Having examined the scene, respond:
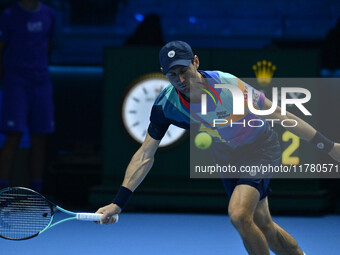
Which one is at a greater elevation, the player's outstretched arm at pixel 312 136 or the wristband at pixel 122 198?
the player's outstretched arm at pixel 312 136

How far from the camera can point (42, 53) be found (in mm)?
6250

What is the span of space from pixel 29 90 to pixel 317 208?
9.32 feet

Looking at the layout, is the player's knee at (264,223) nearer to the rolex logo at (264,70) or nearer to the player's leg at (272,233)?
the player's leg at (272,233)

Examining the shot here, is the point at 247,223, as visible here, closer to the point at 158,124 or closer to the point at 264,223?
the point at 264,223

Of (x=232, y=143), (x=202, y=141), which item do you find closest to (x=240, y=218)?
(x=232, y=143)

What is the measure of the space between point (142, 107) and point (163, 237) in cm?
142

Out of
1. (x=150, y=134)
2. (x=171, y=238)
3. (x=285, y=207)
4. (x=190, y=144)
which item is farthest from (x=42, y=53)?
(x=150, y=134)

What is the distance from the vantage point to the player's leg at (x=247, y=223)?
10.6 ft

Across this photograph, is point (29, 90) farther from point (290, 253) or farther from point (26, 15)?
point (290, 253)

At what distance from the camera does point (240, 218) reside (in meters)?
3.23

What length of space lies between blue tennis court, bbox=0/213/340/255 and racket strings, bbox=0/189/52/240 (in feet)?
3.77

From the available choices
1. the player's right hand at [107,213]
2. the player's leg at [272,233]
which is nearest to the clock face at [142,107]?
the player's leg at [272,233]

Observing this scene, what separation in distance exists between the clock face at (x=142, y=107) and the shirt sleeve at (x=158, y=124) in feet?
8.48

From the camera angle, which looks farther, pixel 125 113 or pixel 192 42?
pixel 192 42
